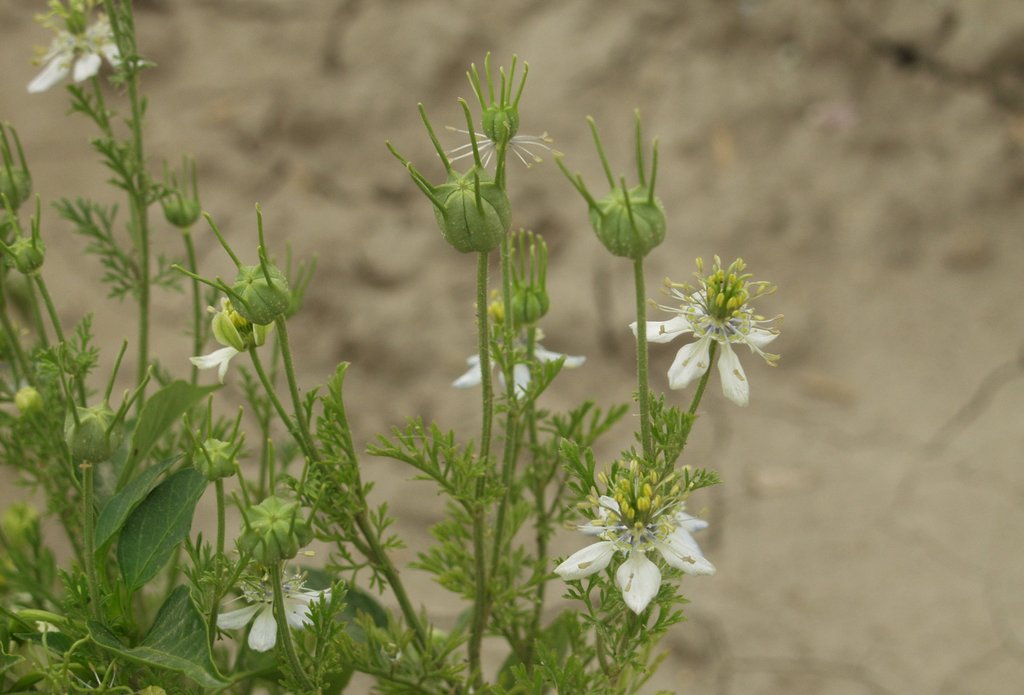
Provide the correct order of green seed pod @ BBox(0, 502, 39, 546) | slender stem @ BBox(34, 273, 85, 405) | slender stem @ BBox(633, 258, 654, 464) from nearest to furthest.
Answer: slender stem @ BBox(633, 258, 654, 464)
slender stem @ BBox(34, 273, 85, 405)
green seed pod @ BBox(0, 502, 39, 546)

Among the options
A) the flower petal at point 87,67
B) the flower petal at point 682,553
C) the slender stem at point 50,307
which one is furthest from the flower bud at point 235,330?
the flower petal at point 87,67

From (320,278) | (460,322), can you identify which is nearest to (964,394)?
(460,322)

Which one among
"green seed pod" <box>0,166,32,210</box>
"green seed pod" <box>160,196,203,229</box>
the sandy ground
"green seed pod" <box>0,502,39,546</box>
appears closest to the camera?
"green seed pod" <box>0,166,32,210</box>

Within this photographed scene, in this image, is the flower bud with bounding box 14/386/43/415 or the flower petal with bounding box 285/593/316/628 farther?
the flower bud with bounding box 14/386/43/415

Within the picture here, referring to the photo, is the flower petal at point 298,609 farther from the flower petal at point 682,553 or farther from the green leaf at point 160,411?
the flower petal at point 682,553

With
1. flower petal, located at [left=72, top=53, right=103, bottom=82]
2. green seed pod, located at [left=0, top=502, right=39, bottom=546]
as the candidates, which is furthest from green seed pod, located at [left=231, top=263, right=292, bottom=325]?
green seed pod, located at [left=0, top=502, right=39, bottom=546]

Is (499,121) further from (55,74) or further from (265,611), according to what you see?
(55,74)

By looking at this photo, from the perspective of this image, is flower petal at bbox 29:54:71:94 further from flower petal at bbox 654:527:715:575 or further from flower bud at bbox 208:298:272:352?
flower petal at bbox 654:527:715:575
